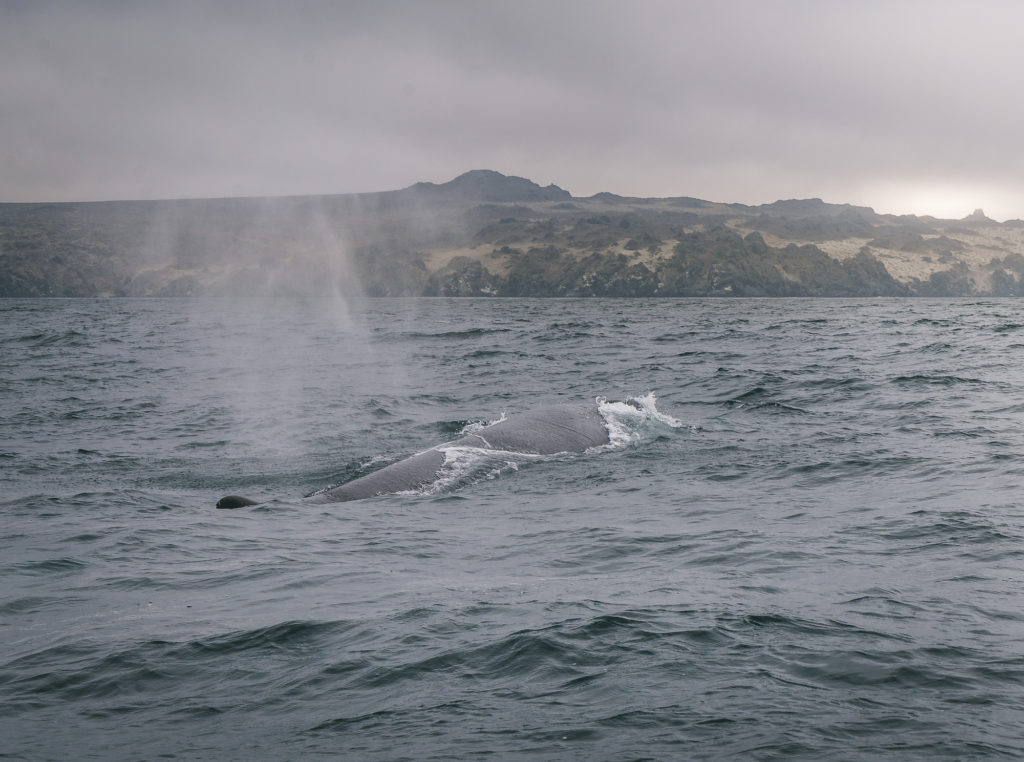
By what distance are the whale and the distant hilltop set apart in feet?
343

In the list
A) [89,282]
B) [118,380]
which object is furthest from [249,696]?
[89,282]

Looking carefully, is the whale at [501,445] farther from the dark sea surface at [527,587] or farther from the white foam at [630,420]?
the dark sea surface at [527,587]

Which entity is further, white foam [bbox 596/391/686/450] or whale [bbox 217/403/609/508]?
white foam [bbox 596/391/686/450]

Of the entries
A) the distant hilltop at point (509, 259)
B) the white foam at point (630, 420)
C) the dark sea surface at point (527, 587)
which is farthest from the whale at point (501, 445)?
the distant hilltop at point (509, 259)

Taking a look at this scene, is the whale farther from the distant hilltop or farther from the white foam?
the distant hilltop

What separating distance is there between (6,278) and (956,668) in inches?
5899

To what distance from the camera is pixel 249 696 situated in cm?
596

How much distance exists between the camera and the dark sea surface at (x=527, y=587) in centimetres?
541

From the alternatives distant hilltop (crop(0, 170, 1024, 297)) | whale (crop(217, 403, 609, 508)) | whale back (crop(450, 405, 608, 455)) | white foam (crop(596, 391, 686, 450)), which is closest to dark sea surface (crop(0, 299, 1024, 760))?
white foam (crop(596, 391, 686, 450))

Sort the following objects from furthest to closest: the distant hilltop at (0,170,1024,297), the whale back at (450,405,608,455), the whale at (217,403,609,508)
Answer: the distant hilltop at (0,170,1024,297) → the whale back at (450,405,608,455) → the whale at (217,403,609,508)

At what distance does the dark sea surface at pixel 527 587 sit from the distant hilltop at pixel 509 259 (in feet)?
349

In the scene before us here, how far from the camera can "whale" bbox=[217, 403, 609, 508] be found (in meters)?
12.9

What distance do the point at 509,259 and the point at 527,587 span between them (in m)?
132

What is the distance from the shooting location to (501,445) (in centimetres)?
1566
